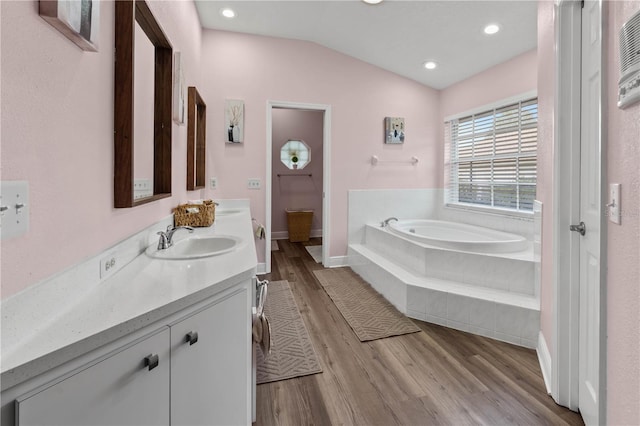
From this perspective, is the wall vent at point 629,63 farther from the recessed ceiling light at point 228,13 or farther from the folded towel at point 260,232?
the recessed ceiling light at point 228,13

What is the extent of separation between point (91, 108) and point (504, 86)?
374cm

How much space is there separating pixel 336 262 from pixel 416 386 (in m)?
2.37

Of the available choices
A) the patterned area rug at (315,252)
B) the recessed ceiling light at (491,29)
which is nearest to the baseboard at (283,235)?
the patterned area rug at (315,252)

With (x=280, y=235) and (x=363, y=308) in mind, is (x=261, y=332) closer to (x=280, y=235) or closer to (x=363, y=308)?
(x=363, y=308)

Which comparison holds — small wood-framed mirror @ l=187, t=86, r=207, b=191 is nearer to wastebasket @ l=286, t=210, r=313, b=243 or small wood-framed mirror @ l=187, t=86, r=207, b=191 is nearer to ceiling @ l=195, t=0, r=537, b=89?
ceiling @ l=195, t=0, r=537, b=89

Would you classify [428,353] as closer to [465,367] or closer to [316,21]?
[465,367]

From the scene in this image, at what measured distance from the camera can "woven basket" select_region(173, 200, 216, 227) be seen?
207 centimetres

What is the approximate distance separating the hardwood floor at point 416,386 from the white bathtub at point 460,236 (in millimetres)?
730

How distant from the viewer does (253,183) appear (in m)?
3.63

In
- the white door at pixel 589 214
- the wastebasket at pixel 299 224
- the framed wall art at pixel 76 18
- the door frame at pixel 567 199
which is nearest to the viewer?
the framed wall art at pixel 76 18

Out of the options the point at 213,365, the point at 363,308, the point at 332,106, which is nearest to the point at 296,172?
the point at 332,106

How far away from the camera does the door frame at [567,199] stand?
4.76 feet

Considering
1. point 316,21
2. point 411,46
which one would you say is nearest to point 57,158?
point 316,21

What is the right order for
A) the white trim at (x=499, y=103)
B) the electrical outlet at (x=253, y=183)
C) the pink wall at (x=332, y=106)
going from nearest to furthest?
the white trim at (x=499, y=103)
the pink wall at (x=332, y=106)
the electrical outlet at (x=253, y=183)
